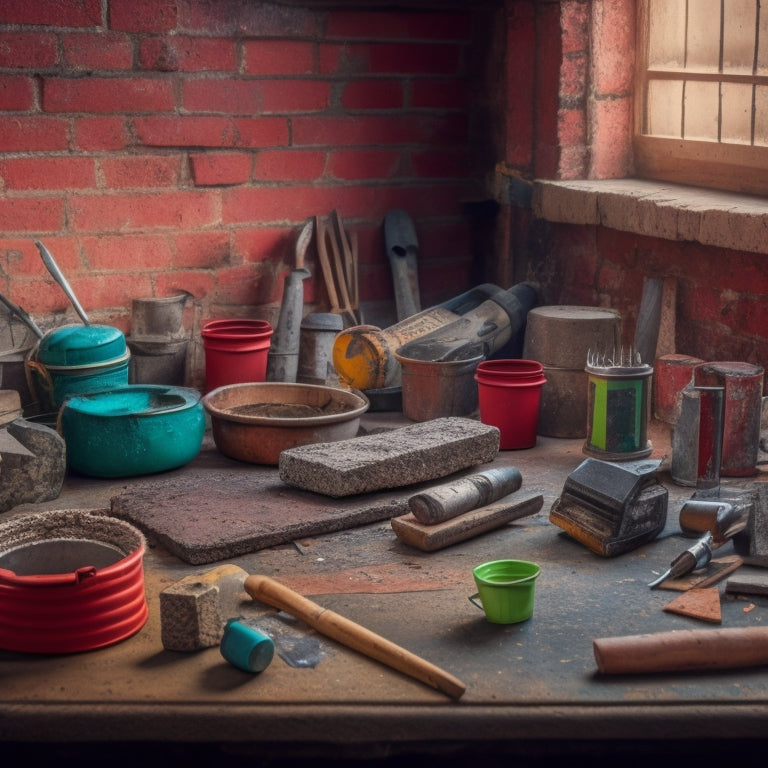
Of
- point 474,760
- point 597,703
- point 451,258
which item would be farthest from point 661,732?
point 451,258

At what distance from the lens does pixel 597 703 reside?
193 cm

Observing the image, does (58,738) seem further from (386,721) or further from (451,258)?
(451,258)

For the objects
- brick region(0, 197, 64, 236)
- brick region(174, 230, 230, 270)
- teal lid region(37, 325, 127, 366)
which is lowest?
teal lid region(37, 325, 127, 366)

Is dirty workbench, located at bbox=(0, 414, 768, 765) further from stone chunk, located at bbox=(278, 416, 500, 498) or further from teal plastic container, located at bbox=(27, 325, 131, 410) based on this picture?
teal plastic container, located at bbox=(27, 325, 131, 410)

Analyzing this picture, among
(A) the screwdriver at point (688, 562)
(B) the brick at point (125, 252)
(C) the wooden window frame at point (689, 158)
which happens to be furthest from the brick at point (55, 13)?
(A) the screwdriver at point (688, 562)

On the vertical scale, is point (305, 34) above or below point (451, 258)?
above

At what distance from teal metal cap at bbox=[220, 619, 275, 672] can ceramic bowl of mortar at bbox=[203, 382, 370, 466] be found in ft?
3.78

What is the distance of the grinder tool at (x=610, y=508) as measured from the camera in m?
2.55

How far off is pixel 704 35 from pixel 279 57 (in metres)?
1.45

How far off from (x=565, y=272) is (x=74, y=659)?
251 cm

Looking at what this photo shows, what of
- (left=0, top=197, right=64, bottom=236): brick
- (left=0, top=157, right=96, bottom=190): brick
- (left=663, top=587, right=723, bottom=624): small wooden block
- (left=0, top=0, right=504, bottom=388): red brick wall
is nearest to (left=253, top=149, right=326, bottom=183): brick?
(left=0, top=0, right=504, bottom=388): red brick wall

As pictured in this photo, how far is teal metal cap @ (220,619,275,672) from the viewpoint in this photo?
6.56 ft

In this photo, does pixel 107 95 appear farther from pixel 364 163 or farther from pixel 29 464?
pixel 29 464

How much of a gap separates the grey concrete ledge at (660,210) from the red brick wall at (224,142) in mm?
470
